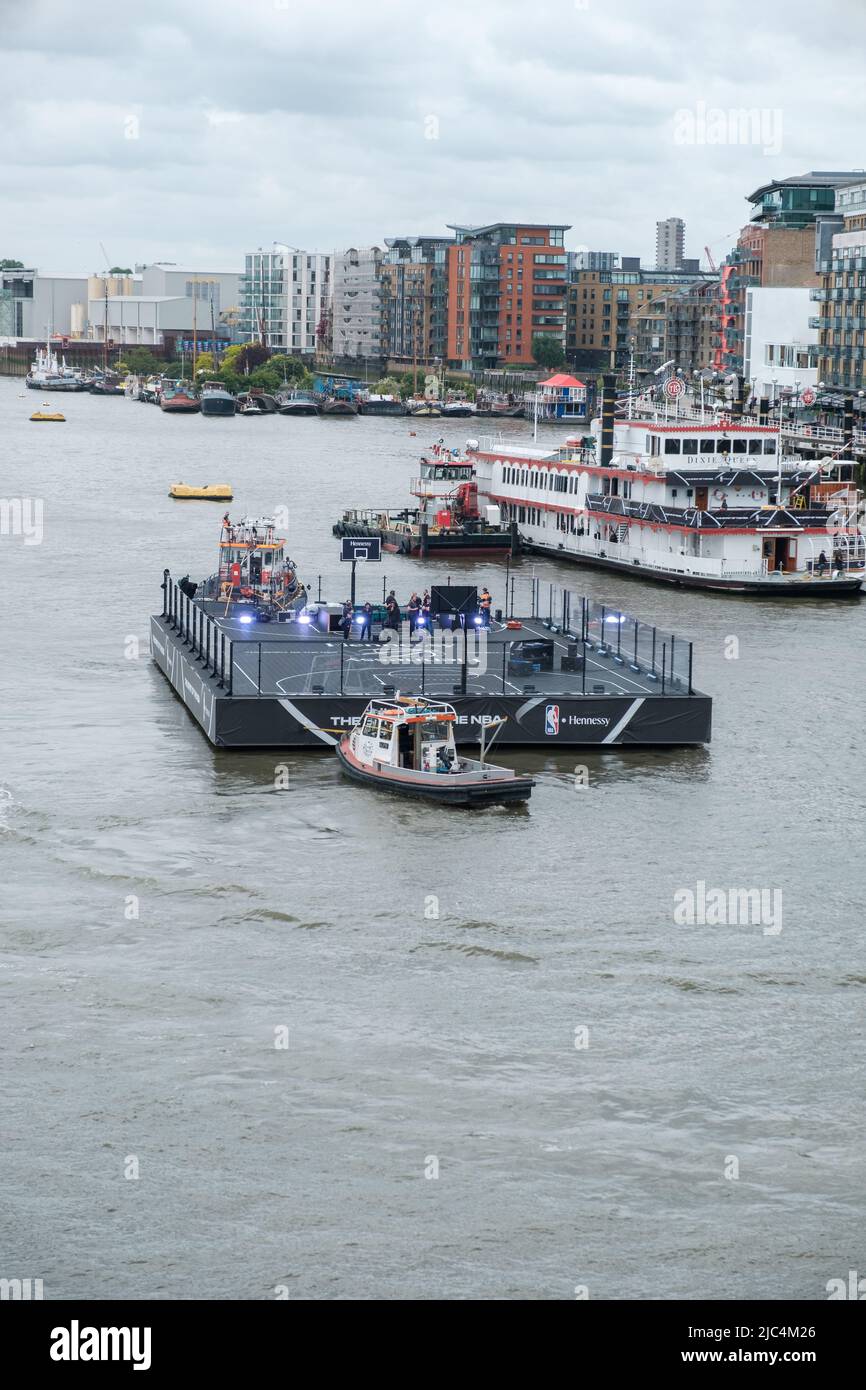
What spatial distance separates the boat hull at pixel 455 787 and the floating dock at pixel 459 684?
2.90 meters

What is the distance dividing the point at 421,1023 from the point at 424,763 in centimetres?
988

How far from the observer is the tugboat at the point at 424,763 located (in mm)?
32594

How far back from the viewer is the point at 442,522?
3004 inches

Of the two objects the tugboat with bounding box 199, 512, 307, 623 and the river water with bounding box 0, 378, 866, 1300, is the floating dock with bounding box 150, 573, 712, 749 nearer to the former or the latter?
the river water with bounding box 0, 378, 866, 1300

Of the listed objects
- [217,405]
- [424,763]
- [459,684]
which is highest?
[217,405]

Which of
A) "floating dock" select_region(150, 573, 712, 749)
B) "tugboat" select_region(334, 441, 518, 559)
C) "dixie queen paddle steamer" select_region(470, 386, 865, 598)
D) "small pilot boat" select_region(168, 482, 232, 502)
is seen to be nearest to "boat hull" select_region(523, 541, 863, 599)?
"dixie queen paddle steamer" select_region(470, 386, 865, 598)

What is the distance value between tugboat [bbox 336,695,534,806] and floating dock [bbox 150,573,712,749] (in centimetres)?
210

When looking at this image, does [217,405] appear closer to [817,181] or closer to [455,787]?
[817,181]

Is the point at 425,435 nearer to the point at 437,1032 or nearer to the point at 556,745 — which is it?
the point at 556,745

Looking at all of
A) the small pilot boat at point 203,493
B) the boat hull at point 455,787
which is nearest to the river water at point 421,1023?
the boat hull at point 455,787

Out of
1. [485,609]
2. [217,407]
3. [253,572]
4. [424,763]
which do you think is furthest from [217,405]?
[424,763]

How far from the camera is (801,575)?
62.8 meters
